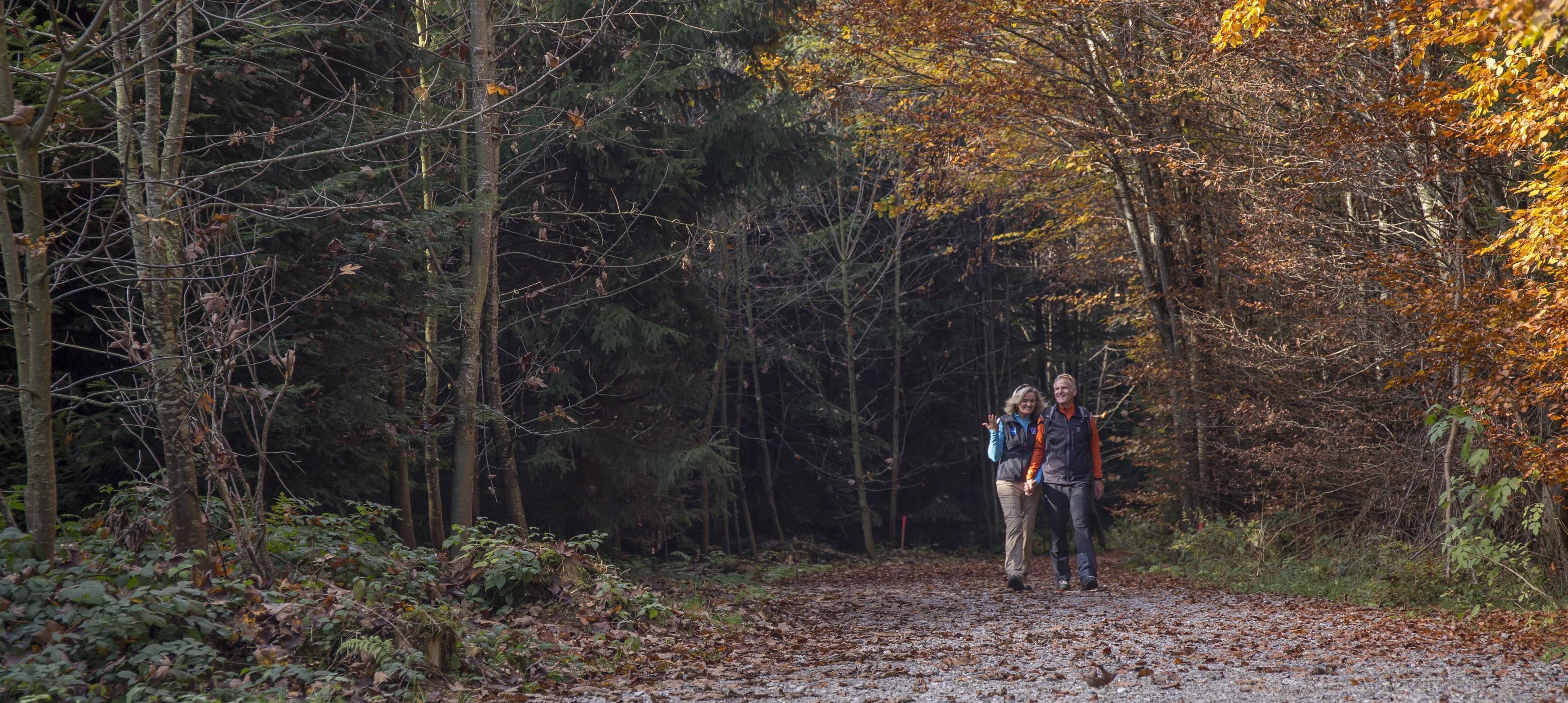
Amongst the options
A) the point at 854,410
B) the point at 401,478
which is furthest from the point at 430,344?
the point at 854,410

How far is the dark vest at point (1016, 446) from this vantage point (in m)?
10.3

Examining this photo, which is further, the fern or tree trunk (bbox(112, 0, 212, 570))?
tree trunk (bbox(112, 0, 212, 570))

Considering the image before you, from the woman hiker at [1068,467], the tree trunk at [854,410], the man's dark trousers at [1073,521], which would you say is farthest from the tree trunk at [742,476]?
the woman hiker at [1068,467]

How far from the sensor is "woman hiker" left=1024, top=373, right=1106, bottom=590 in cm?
1001

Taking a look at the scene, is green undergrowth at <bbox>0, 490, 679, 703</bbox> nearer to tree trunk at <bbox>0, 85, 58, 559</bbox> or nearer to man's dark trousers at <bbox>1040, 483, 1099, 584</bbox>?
tree trunk at <bbox>0, 85, 58, 559</bbox>

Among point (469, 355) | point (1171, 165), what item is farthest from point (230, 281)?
point (1171, 165)

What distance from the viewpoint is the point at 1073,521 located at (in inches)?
404

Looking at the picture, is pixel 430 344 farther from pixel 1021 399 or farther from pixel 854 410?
pixel 854 410

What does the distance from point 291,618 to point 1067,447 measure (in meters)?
6.94

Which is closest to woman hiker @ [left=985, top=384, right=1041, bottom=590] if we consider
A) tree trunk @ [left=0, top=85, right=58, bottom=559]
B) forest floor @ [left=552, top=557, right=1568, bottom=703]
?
forest floor @ [left=552, top=557, right=1568, bottom=703]

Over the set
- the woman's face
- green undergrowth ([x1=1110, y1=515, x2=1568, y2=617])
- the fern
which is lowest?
green undergrowth ([x1=1110, y1=515, x2=1568, y2=617])

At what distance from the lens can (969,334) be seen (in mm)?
26297

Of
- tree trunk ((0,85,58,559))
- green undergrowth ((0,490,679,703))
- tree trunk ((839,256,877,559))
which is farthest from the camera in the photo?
tree trunk ((839,256,877,559))

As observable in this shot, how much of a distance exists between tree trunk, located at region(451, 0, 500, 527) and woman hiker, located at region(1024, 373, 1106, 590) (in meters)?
5.36
